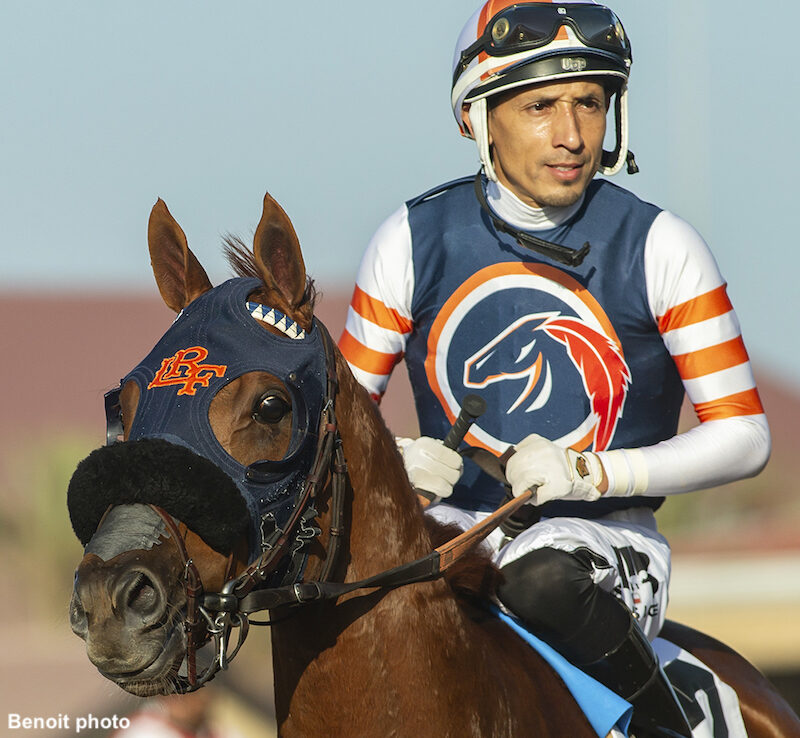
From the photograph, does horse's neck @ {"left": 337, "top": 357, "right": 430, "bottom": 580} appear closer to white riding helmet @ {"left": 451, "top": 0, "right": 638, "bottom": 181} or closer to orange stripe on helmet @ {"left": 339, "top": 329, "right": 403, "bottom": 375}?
orange stripe on helmet @ {"left": 339, "top": 329, "right": 403, "bottom": 375}

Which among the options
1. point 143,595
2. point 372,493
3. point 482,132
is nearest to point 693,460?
point 372,493

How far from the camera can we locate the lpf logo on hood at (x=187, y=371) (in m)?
2.55

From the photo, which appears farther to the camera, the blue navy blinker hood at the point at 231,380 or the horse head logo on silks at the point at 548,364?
the horse head logo on silks at the point at 548,364

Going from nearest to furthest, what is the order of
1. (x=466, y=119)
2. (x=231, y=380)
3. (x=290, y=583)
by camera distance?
(x=231, y=380) < (x=290, y=583) < (x=466, y=119)

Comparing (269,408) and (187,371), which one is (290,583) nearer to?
(269,408)

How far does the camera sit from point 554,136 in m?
3.79

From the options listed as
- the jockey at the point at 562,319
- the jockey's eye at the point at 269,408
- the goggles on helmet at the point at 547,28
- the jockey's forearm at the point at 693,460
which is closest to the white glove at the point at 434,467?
the jockey at the point at 562,319

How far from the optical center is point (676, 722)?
3422 mm

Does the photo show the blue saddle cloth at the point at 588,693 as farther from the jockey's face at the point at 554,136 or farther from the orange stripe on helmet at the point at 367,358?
the jockey's face at the point at 554,136

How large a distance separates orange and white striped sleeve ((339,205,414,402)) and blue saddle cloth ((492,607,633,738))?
1031mm

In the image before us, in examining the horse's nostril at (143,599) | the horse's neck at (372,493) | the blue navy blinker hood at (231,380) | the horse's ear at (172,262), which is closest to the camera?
the horse's nostril at (143,599)

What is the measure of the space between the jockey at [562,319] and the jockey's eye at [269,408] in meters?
1.00

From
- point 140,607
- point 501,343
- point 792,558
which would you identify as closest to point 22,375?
point 792,558

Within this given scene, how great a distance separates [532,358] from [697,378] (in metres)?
0.52
